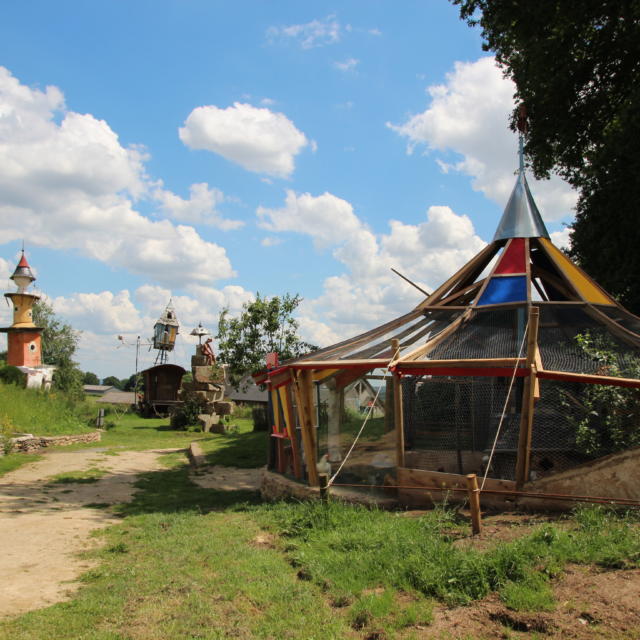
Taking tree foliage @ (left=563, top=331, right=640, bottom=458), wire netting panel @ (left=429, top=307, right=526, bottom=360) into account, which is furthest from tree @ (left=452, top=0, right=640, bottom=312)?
tree foliage @ (left=563, top=331, right=640, bottom=458)

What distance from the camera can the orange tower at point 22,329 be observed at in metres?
28.9

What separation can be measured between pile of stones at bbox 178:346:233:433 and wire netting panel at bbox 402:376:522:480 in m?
18.1

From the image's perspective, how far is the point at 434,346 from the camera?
27.1 feet

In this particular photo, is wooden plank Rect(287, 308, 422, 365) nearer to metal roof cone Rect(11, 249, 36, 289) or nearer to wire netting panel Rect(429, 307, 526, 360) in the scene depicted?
wire netting panel Rect(429, 307, 526, 360)

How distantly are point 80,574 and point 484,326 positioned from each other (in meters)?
6.11

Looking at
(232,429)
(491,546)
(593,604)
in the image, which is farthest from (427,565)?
(232,429)

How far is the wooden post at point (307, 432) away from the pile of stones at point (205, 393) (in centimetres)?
1702

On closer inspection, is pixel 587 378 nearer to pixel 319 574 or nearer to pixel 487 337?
pixel 487 337

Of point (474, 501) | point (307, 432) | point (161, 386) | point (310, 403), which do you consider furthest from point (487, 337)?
point (161, 386)

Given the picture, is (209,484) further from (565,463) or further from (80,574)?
(565,463)

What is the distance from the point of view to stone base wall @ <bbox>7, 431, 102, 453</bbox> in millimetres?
16205

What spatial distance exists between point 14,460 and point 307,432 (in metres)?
9.61

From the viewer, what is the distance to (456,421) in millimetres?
7824

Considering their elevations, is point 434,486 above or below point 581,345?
below
